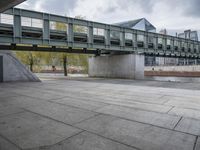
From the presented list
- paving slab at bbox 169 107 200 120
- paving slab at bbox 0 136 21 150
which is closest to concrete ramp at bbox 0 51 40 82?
paving slab at bbox 0 136 21 150

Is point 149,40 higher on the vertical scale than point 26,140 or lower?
higher

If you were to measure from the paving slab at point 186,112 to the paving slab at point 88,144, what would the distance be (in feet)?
10.5

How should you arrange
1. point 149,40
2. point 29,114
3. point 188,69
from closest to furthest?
point 29,114 → point 149,40 → point 188,69

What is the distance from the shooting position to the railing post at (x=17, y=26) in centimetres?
1573

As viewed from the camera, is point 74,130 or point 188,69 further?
point 188,69

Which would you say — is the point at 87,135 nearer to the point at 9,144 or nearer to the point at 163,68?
the point at 9,144

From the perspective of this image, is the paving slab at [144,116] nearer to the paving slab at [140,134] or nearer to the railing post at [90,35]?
the paving slab at [140,134]

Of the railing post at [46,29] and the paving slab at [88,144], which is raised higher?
the railing post at [46,29]

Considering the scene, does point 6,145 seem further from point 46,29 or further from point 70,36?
point 70,36

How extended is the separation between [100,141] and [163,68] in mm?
57277

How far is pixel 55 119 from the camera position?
201 inches

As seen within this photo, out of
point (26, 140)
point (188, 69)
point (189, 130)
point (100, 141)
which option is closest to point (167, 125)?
point (189, 130)

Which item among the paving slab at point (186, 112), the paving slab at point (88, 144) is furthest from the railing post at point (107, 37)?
the paving slab at point (88, 144)

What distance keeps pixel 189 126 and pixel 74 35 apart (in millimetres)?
17732
